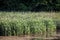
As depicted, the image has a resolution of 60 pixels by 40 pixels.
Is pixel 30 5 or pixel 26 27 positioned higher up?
pixel 26 27

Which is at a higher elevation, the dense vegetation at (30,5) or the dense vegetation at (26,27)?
the dense vegetation at (26,27)

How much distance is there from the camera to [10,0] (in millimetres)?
23828

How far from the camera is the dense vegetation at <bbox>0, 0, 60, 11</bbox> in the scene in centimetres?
2314

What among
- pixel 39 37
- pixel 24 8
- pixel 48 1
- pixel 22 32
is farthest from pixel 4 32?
pixel 48 1

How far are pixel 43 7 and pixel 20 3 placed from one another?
6.63ft

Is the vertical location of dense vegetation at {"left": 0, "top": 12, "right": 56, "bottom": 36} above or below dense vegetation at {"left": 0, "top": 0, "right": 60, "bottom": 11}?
above

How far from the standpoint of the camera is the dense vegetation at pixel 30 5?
23.1 m

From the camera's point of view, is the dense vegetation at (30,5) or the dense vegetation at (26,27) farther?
the dense vegetation at (30,5)

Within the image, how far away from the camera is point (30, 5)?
2369cm

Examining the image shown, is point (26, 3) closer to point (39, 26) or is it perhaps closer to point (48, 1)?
point (48, 1)

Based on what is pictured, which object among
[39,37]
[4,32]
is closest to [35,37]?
[39,37]

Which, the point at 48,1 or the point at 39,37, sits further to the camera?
the point at 48,1

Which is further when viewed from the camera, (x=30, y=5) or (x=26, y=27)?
(x=30, y=5)

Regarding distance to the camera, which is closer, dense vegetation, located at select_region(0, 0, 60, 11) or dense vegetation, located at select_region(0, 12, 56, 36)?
dense vegetation, located at select_region(0, 12, 56, 36)
